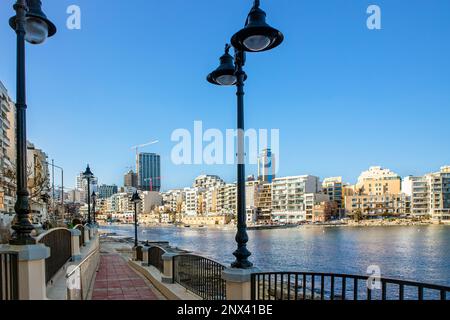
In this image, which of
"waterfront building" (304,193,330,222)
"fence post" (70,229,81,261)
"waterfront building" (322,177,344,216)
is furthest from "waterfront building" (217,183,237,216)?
"fence post" (70,229,81,261)

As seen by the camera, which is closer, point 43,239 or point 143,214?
point 43,239

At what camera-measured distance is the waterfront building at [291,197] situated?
443 feet

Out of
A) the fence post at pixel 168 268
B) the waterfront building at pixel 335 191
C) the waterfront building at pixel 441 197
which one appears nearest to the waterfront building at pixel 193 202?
the waterfront building at pixel 335 191

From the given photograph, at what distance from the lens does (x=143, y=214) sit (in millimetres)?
192125

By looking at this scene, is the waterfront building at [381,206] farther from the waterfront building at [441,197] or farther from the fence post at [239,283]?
the fence post at [239,283]

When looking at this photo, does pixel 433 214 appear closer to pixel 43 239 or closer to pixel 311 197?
pixel 311 197

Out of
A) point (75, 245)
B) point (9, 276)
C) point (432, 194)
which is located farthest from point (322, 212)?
point (9, 276)

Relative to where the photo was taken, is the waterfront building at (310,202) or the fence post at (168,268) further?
the waterfront building at (310,202)

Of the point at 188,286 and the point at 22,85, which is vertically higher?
the point at 22,85

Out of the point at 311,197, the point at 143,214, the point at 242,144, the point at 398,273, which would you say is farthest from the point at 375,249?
the point at 143,214

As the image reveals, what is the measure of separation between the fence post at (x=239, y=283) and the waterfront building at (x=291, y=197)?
13292cm

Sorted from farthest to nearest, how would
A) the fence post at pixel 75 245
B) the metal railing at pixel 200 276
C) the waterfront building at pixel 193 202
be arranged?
the waterfront building at pixel 193 202 < the fence post at pixel 75 245 < the metal railing at pixel 200 276

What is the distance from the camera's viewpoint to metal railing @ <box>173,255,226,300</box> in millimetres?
7945
